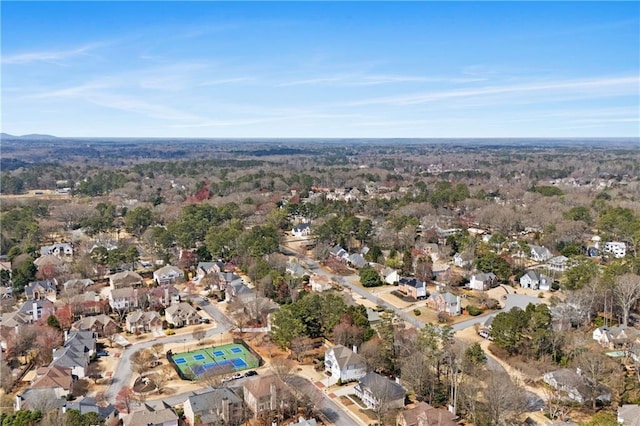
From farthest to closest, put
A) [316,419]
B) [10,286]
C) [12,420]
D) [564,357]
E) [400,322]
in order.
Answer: [10,286], [400,322], [564,357], [316,419], [12,420]

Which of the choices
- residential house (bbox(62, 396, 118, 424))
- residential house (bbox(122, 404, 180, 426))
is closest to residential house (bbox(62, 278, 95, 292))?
residential house (bbox(62, 396, 118, 424))

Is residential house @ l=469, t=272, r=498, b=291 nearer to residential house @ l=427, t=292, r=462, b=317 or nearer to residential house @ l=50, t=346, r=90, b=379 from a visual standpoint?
residential house @ l=427, t=292, r=462, b=317

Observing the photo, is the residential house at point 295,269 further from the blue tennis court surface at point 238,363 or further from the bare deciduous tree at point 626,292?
the bare deciduous tree at point 626,292

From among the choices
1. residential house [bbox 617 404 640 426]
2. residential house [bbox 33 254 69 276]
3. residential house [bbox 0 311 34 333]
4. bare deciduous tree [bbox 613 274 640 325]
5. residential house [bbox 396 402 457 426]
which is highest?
bare deciduous tree [bbox 613 274 640 325]

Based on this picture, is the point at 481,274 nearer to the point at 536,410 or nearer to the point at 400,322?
the point at 400,322

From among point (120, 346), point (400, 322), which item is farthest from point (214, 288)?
point (400, 322)
